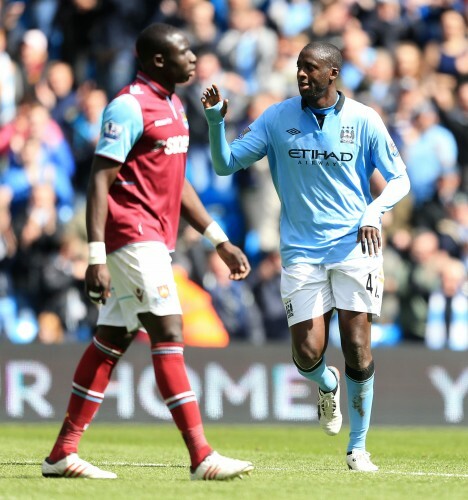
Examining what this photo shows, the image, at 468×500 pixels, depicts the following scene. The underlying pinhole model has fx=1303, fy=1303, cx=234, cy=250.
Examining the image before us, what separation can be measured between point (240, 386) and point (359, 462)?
6109 millimetres

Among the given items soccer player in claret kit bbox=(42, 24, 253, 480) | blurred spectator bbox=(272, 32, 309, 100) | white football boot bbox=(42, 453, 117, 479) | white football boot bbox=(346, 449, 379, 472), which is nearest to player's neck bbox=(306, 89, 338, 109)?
soccer player in claret kit bbox=(42, 24, 253, 480)

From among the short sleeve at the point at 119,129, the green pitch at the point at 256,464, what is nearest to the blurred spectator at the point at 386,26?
the green pitch at the point at 256,464

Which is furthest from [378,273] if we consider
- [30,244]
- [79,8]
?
[79,8]

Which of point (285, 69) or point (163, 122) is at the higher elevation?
point (285, 69)

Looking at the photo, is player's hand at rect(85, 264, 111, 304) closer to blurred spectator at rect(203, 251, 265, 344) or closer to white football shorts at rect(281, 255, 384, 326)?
white football shorts at rect(281, 255, 384, 326)

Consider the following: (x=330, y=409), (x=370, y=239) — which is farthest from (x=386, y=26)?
(x=370, y=239)

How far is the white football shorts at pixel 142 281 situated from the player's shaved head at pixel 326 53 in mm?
2005

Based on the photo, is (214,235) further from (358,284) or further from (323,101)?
(323,101)

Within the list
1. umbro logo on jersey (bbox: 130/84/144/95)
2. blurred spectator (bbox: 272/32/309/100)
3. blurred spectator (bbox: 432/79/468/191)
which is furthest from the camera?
blurred spectator (bbox: 432/79/468/191)

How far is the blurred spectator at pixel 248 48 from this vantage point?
17.6 m

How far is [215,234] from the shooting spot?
7.46 m

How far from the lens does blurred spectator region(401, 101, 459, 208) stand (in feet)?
55.6

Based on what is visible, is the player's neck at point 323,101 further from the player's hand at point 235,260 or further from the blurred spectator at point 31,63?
the blurred spectator at point 31,63

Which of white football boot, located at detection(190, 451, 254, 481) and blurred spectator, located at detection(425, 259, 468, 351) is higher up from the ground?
white football boot, located at detection(190, 451, 254, 481)
